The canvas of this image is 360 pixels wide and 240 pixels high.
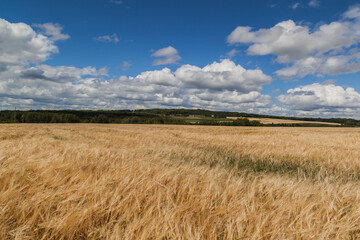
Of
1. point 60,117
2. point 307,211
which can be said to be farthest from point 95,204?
point 60,117

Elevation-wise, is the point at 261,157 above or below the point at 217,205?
below

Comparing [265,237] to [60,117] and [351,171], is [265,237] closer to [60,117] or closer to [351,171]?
[351,171]

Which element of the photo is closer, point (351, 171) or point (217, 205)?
point (217, 205)

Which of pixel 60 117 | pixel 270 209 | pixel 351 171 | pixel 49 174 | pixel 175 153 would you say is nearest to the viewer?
pixel 270 209

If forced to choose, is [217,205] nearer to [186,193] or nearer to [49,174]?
[186,193]

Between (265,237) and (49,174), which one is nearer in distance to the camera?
(265,237)

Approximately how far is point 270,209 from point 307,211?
0.27 m

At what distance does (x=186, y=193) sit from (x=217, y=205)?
32cm

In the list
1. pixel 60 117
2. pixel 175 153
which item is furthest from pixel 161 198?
pixel 60 117

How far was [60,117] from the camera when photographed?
72438 mm

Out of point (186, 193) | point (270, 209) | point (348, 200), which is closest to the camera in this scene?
point (270, 209)

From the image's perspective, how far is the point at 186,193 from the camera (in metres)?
1.95

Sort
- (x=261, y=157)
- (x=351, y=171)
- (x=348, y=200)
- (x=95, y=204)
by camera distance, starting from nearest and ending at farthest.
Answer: (x=95, y=204) < (x=348, y=200) < (x=351, y=171) < (x=261, y=157)

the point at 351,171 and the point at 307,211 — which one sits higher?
the point at 307,211
